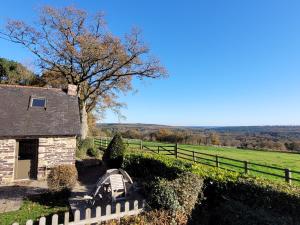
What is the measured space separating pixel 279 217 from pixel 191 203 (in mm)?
2453

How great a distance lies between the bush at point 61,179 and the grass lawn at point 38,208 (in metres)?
0.33

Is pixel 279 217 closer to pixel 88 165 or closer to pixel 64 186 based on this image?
pixel 64 186

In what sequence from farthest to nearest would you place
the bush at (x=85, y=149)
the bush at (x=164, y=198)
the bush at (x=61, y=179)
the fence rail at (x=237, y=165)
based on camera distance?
the bush at (x=85, y=149) < the fence rail at (x=237, y=165) < the bush at (x=61, y=179) < the bush at (x=164, y=198)

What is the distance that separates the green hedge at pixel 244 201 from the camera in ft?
22.5

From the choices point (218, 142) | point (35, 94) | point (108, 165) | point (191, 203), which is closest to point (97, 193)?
point (191, 203)

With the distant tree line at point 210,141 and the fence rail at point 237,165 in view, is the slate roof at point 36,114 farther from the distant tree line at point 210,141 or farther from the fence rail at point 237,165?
the distant tree line at point 210,141

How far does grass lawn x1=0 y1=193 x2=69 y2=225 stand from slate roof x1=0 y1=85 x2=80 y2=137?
431cm

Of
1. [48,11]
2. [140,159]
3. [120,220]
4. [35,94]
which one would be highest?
[48,11]

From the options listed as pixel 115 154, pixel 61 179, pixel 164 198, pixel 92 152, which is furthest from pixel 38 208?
pixel 92 152

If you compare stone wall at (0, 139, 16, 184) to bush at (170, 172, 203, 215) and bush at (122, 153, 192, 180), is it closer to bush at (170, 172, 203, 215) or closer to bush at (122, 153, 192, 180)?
bush at (122, 153, 192, 180)

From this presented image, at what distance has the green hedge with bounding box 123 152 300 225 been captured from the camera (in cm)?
686

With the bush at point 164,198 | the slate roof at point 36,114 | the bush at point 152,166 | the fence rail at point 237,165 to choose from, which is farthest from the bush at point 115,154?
the bush at point 164,198

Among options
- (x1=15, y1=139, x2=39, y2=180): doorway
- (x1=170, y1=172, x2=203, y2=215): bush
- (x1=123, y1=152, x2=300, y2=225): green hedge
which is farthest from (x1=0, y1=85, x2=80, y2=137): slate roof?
(x1=170, y1=172, x2=203, y2=215): bush

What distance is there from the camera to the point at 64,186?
35.6ft
